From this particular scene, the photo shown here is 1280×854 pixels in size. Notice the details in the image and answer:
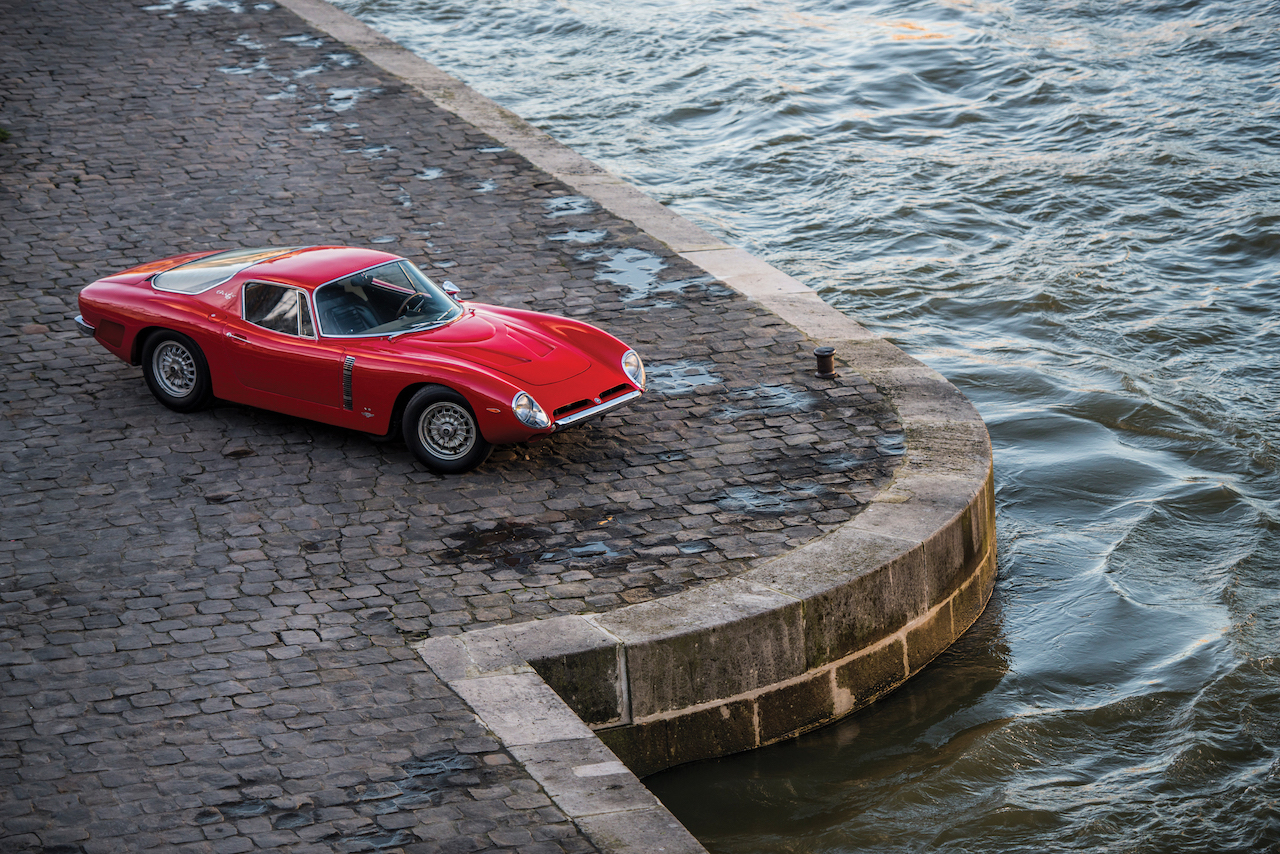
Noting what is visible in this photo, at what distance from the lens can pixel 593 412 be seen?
773 cm

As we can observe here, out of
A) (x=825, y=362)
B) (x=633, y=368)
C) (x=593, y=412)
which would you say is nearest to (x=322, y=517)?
(x=593, y=412)

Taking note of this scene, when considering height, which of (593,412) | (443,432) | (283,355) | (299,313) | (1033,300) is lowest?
A: (1033,300)

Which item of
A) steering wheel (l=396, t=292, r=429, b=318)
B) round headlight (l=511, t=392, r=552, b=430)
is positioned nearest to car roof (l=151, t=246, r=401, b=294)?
steering wheel (l=396, t=292, r=429, b=318)

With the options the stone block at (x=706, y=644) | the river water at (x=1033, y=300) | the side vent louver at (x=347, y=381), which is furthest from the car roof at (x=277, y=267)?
the river water at (x=1033, y=300)

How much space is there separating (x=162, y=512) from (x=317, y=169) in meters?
6.93

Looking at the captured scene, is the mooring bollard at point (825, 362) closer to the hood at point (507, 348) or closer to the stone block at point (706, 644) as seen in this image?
the hood at point (507, 348)

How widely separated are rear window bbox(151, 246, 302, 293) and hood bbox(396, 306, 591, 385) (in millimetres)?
1511

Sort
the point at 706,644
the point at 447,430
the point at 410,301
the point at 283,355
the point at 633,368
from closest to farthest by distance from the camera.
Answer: the point at 706,644, the point at 447,430, the point at 283,355, the point at 633,368, the point at 410,301

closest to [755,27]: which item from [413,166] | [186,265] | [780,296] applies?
[413,166]

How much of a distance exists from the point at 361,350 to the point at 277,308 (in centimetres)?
73

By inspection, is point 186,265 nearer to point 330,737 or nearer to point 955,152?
point 330,737

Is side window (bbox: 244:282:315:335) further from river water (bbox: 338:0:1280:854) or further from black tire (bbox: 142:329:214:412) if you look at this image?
river water (bbox: 338:0:1280:854)

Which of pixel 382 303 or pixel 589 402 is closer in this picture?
pixel 589 402

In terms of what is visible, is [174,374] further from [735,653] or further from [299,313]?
[735,653]
